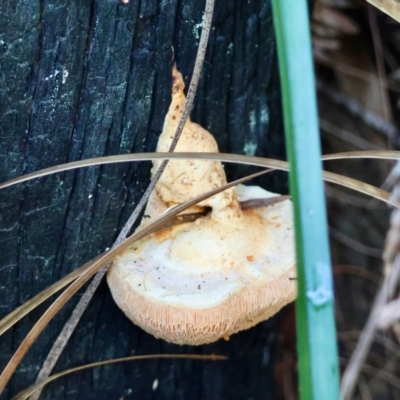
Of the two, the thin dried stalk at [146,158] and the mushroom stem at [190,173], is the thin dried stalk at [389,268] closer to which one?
the thin dried stalk at [146,158]

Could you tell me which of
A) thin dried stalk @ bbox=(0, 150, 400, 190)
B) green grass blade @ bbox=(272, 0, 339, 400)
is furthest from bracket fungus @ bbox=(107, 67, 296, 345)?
green grass blade @ bbox=(272, 0, 339, 400)

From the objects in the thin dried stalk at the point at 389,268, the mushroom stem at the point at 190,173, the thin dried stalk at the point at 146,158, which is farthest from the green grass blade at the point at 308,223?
the thin dried stalk at the point at 389,268

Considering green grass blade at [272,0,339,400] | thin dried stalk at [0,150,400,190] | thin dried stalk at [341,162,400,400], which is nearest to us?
green grass blade at [272,0,339,400]

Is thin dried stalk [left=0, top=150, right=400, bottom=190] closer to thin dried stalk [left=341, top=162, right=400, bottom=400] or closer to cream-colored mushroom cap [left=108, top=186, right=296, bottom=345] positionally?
cream-colored mushroom cap [left=108, top=186, right=296, bottom=345]

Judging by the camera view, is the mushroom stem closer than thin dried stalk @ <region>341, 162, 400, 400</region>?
Yes

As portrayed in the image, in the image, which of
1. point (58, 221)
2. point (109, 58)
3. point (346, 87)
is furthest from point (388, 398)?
point (109, 58)

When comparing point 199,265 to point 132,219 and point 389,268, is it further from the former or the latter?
point 389,268

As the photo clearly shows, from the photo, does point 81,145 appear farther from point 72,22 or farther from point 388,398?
point 388,398
